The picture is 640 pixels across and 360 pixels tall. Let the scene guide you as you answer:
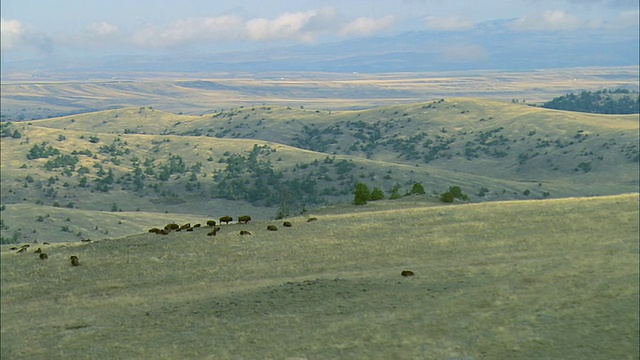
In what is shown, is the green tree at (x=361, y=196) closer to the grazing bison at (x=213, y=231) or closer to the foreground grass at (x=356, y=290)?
the foreground grass at (x=356, y=290)

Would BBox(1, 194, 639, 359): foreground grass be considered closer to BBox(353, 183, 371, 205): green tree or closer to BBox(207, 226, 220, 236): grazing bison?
BBox(207, 226, 220, 236): grazing bison

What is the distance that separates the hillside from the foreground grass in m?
45.5

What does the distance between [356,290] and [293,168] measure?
10828 cm

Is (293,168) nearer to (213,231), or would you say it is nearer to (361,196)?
(361,196)

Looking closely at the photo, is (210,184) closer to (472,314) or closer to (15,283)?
(15,283)

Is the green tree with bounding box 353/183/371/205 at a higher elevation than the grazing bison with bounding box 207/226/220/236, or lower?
lower

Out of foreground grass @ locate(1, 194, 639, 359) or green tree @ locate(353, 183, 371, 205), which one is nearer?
foreground grass @ locate(1, 194, 639, 359)

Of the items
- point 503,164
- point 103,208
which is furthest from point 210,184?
point 503,164

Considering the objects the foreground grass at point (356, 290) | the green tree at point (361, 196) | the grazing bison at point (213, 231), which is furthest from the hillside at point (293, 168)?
the foreground grass at point (356, 290)

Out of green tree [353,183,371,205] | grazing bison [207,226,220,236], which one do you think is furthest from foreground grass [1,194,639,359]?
green tree [353,183,371,205]

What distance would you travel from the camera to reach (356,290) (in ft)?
90.8

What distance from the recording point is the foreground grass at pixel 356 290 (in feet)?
69.7

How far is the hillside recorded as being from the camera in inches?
4478

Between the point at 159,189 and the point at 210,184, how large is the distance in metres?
8.33
